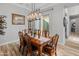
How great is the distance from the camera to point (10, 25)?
2.01 metres

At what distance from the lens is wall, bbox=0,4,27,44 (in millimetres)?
1978

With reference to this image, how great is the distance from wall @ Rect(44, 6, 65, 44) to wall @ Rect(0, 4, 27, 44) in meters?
0.42

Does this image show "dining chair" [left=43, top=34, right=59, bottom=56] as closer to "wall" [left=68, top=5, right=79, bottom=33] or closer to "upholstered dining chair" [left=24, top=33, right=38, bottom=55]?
"upholstered dining chair" [left=24, top=33, right=38, bottom=55]

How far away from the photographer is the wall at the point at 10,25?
1978 millimetres

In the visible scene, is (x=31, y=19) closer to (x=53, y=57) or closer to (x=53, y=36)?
(x=53, y=36)

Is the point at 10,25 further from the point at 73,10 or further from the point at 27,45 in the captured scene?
the point at 73,10

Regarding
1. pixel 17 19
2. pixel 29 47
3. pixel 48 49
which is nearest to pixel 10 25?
pixel 17 19

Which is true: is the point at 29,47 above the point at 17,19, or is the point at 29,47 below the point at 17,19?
below

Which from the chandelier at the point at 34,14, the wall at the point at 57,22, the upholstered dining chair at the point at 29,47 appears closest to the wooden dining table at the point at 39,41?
the upholstered dining chair at the point at 29,47

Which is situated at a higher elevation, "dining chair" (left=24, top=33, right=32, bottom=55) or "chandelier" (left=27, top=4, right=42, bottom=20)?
A: "chandelier" (left=27, top=4, right=42, bottom=20)

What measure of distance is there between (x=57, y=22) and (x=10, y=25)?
2.48 feet

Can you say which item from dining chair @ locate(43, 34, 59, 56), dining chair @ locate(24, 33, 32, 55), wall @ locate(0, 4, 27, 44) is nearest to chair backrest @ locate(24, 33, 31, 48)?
dining chair @ locate(24, 33, 32, 55)

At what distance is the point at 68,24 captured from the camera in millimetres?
2059

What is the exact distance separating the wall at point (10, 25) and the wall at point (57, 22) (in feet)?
1.38
